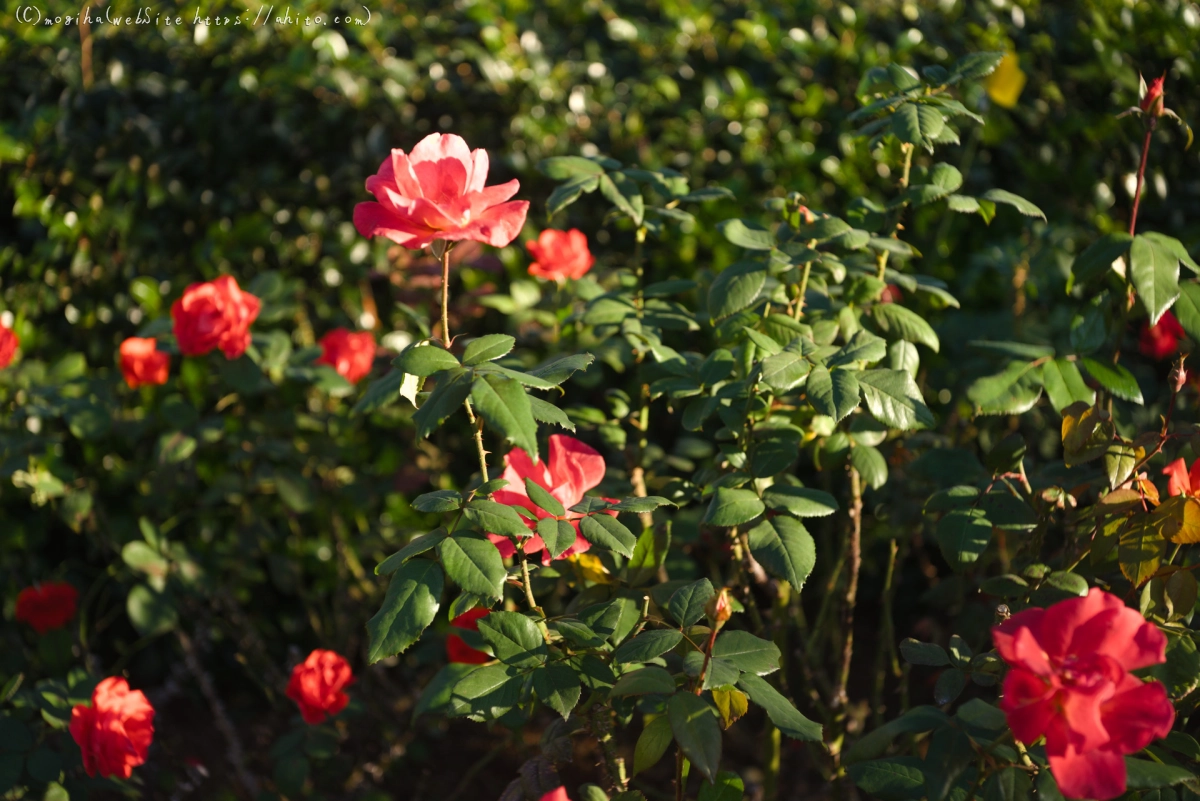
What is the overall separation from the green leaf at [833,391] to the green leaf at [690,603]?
0.25 meters

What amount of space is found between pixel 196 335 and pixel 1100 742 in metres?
1.64

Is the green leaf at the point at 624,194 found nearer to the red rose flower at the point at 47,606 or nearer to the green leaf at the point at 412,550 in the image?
the green leaf at the point at 412,550

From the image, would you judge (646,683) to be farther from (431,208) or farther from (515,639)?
(431,208)

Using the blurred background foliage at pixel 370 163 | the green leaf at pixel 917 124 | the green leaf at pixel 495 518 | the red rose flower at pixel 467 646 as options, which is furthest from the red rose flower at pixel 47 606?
the green leaf at pixel 917 124

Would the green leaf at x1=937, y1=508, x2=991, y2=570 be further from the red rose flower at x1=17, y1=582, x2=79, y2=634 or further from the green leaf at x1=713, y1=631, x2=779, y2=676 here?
the red rose flower at x1=17, y1=582, x2=79, y2=634

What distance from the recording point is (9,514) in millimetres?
2543

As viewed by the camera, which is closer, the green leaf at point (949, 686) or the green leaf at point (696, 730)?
the green leaf at point (696, 730)

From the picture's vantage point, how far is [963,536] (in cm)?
126

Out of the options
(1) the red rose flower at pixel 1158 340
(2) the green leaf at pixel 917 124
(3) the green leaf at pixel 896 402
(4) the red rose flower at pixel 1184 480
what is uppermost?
(2) the green leaf at pixel 917 124

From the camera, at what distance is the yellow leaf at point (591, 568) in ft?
4.33

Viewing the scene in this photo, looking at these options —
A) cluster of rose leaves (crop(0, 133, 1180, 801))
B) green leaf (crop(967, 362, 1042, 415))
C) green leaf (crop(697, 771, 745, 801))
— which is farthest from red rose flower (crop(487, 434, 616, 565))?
green leaf (crop(967, 362, 1042, 415))

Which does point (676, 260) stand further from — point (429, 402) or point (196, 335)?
point (429, 402)

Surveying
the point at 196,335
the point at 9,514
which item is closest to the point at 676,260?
the point at 196,335

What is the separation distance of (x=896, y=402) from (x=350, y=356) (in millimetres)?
1414
